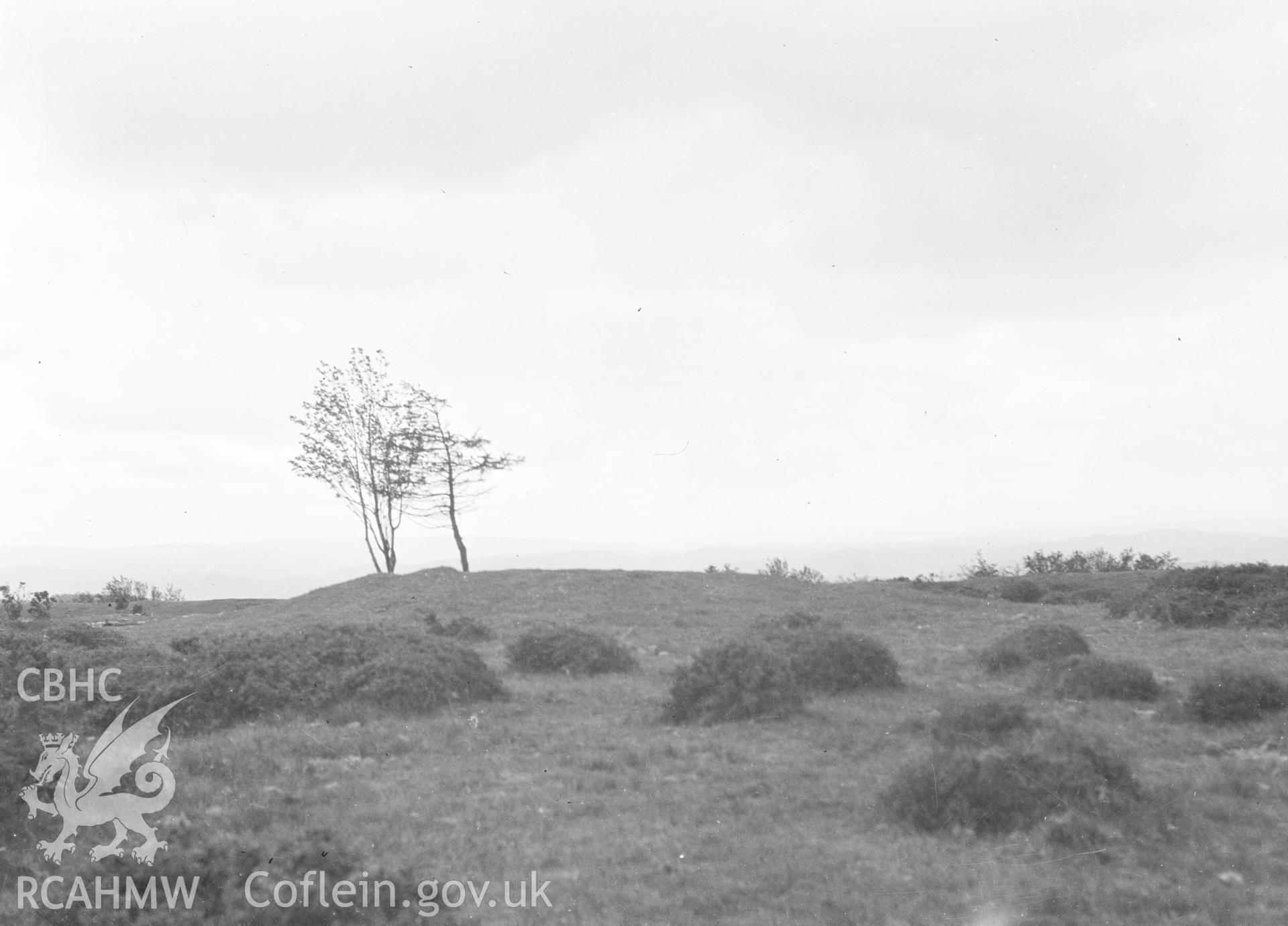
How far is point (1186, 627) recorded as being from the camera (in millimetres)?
22547

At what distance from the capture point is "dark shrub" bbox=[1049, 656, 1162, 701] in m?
13.9

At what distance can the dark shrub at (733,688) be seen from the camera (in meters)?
13.5

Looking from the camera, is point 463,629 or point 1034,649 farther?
point 463,629

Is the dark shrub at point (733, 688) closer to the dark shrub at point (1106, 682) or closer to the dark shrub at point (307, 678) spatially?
the dark shrub at point (307, 678)

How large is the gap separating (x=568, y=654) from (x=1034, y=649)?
8.79 metres

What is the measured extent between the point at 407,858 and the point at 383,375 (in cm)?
4242

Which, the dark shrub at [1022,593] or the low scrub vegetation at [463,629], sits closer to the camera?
the low scrub vegetation at [463,629]

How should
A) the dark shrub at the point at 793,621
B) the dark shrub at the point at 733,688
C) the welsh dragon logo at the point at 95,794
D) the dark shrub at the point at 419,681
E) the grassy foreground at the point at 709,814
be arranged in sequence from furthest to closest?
the dark shrub at the point at 793,621, the dark shrub at the point at 419,681, the dark shrub at the point at 733,688, the welsh dragon logo at the point at 95,794, the grassy foreground at the point at 709,814

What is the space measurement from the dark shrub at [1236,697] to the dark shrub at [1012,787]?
453 cm

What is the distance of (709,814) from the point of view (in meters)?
9.26

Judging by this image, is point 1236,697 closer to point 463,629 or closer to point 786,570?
point 463,629

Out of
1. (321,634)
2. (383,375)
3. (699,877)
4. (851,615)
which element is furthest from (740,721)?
(383,375)

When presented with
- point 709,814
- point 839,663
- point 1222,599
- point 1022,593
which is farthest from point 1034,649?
point 1022,593

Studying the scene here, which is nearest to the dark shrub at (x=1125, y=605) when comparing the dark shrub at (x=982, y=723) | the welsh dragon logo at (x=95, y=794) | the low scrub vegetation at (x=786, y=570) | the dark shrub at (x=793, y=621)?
the dark shrub at (x=793, y=621)
